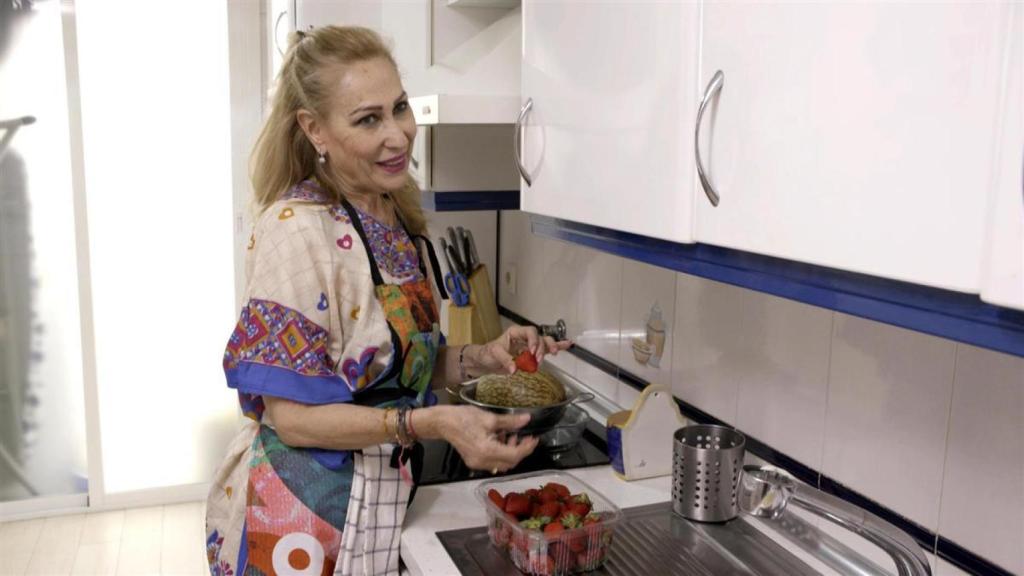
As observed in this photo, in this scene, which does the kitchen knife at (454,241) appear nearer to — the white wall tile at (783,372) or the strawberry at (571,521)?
the white wall tile at (783,372)

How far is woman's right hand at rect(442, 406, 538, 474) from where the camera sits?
3.90 ft

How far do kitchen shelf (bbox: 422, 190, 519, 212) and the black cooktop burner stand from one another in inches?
20.8

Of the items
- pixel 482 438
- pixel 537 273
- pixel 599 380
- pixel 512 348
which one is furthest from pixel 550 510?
pixel 537 273

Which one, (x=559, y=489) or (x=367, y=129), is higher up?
(x=367, y=129)

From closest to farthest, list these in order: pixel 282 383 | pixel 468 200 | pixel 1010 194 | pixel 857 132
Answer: pixel 1010 194, pixel 857 132, pixel 282 383, pixel 468 200

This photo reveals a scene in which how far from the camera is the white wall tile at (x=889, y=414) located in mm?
1089

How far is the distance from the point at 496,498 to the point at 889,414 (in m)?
0.56

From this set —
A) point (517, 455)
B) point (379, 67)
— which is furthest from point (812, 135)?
point (379, 67)

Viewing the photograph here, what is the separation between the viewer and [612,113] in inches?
44.6

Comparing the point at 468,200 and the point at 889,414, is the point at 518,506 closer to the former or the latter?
the point at 889,414

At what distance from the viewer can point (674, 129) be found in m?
0.98

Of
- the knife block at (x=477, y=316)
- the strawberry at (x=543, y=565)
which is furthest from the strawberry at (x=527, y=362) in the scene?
the knife block at (x=477, y=316)

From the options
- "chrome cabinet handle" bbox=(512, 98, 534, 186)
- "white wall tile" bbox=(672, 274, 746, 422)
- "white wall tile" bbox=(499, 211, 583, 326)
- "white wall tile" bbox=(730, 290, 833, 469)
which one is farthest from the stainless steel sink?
"white wall tile" bbox=(499, 211, 583, 326)

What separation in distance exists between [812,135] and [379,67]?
783 millimetres
